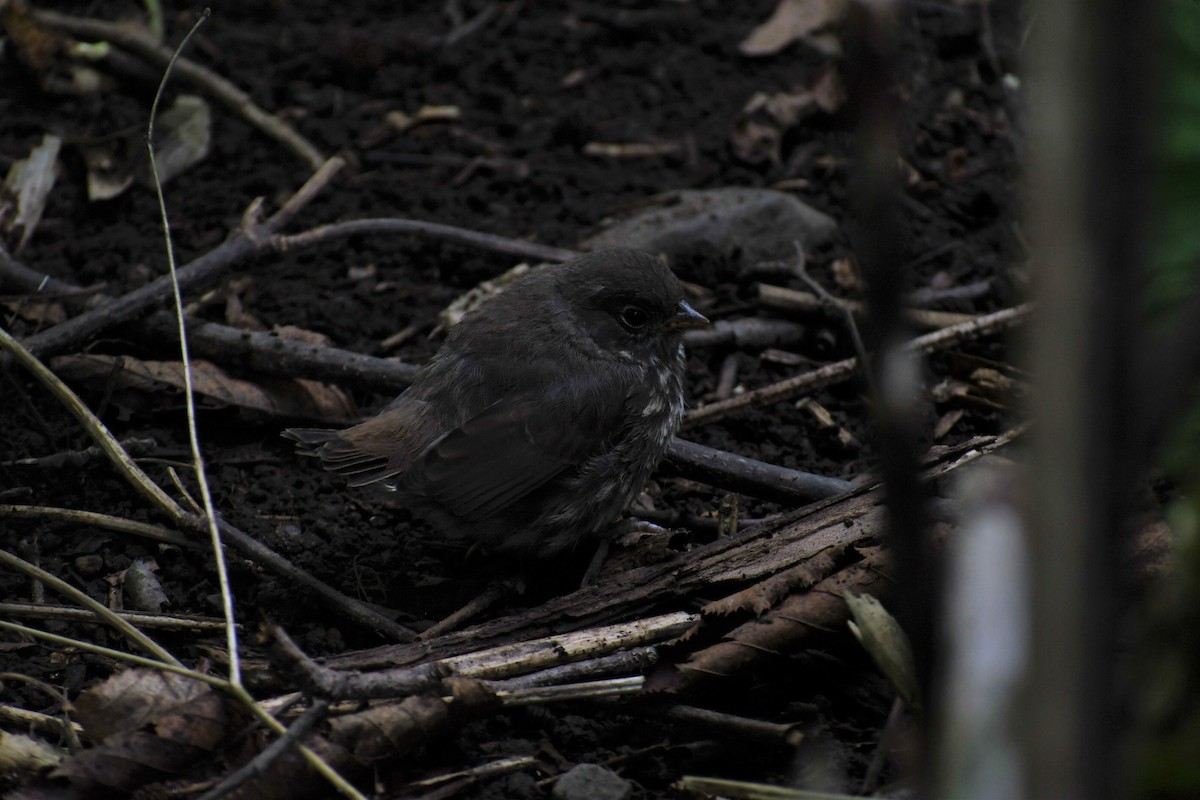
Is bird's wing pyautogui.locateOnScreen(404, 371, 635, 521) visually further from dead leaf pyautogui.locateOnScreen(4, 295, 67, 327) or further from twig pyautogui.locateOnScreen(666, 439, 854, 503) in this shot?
dead leaf pyautogui.locateOnScreen(4, 295, 67, 327)

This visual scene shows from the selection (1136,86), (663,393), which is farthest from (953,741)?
(663,393)

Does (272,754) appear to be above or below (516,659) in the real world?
above

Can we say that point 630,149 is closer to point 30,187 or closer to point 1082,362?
point 30,187

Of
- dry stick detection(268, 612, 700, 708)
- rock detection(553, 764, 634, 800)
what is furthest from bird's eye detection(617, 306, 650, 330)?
rock detection(553, 764, 634, 800)

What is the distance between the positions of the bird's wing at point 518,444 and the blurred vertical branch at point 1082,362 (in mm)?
2359

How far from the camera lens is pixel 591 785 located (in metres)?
2.42

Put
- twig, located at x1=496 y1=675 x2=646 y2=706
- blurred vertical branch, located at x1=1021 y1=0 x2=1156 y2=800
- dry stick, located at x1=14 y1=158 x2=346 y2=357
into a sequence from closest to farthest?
blurred vertical branch, located at x1=1021 y1=0 x2=1156 y2=800 → twig, located at x1=496 y1=675 x2=646 y2=706 → dry stick, located at x1=14 y1=158 x2=346 y2=357

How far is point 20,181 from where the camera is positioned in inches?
187

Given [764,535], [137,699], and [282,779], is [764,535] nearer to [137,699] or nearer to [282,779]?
[282,779]

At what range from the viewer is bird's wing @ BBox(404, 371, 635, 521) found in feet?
11.1

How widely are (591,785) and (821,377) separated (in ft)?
6.54

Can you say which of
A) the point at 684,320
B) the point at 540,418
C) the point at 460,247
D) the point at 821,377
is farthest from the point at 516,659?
the point at 460,247

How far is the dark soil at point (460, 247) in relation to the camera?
2.70m

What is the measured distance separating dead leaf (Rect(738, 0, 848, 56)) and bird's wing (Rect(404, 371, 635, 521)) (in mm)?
2908
